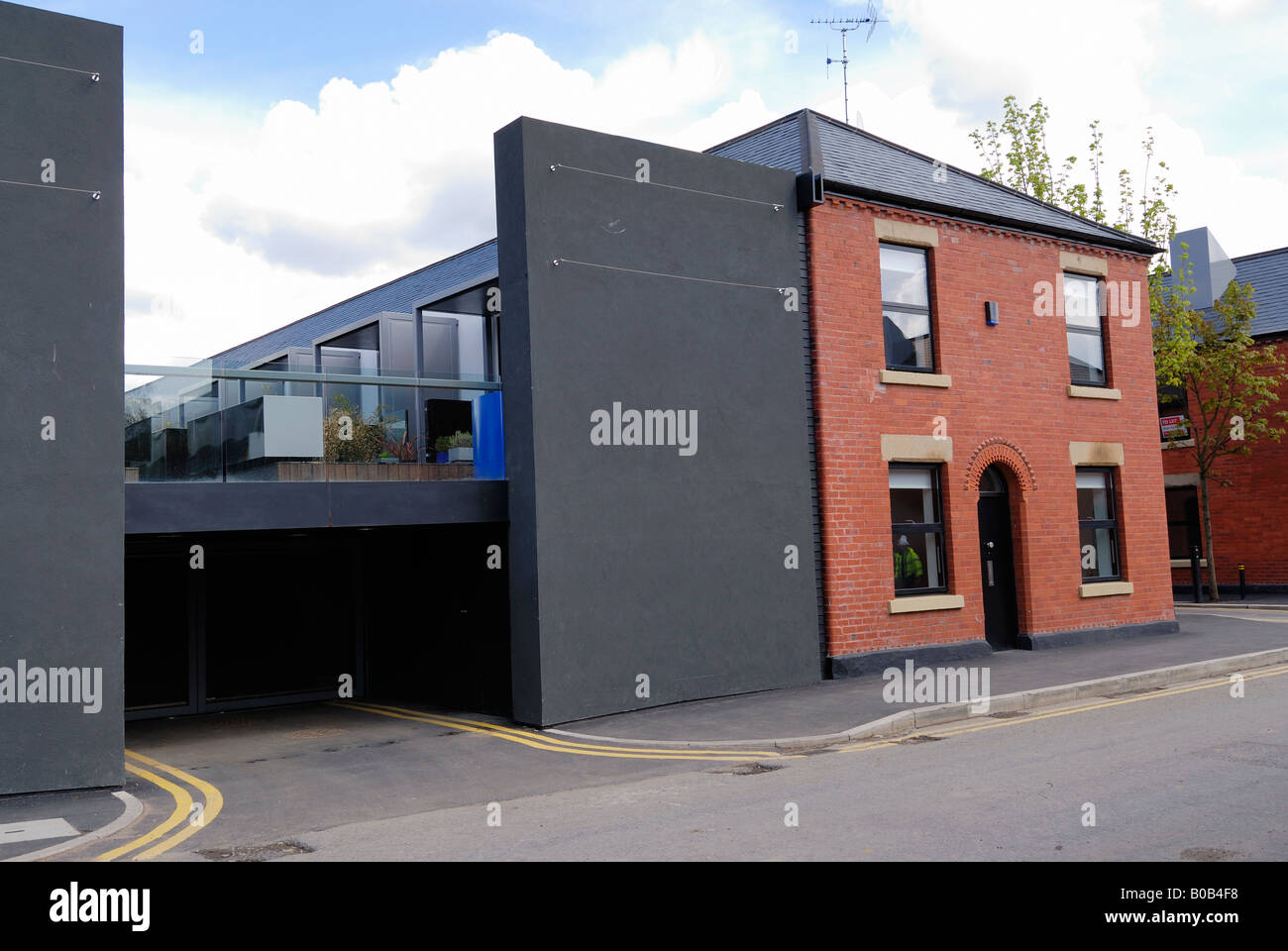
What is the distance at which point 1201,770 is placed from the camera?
7707 millimetres

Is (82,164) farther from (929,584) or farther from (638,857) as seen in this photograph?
(929,584)

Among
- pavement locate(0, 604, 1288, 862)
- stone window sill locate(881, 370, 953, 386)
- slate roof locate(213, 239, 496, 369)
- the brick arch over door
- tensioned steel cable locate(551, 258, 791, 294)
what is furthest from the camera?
slate roof locate(213, 239, 496, 369)

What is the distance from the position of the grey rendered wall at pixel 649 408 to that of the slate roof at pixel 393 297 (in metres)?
3.78

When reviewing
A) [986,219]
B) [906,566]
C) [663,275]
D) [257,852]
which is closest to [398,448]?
[663,275]

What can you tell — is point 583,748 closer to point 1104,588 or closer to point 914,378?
point 914,378

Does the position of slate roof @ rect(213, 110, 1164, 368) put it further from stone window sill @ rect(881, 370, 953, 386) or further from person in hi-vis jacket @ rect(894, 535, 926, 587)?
person in hi-vis jacket @ rect(894, 535, 926, 587)

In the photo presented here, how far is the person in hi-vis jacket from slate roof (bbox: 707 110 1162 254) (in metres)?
Answer: 4.94

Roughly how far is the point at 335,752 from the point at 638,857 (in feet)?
18.4

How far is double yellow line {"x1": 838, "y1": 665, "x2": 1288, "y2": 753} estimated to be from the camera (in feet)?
32.6

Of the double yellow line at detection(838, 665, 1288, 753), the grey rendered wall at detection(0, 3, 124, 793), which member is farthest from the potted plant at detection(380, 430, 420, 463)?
the double yellow line at detection(838, 665, 1288, 753)

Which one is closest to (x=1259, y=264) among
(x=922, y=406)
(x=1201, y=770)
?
(x=922, y=406)

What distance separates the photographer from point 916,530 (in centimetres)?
1501

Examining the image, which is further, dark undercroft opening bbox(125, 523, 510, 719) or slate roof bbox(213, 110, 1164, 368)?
slate roof bbox(213, 110, 1164, 368)

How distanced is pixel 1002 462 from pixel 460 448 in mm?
8486
